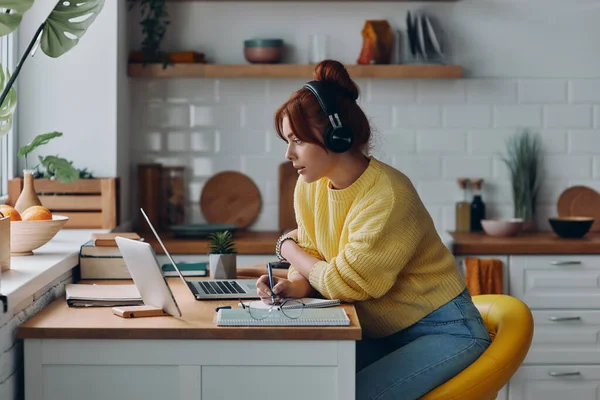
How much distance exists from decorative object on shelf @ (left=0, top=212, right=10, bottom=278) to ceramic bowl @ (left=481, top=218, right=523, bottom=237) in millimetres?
2567

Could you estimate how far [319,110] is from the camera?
8.50 ft

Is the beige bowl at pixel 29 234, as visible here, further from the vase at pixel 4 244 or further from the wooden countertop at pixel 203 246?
the wooden countertop at pixel 203 246

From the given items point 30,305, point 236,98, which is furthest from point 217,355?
point 236,98

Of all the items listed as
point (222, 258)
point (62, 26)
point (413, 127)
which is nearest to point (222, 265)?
point (222, 258)

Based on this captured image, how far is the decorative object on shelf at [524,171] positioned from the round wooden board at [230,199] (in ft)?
4.46

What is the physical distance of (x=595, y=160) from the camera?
4730 mm

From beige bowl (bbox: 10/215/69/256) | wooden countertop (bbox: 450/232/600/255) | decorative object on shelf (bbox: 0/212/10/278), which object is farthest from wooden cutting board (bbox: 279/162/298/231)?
decorative object on shelf (bbox: 0/212/10/278)

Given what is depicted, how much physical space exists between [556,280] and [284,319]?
223 cm

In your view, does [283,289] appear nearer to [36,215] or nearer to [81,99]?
[36,215]

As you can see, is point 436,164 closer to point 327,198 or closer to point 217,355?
point 327,198

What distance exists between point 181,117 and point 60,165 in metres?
1.41

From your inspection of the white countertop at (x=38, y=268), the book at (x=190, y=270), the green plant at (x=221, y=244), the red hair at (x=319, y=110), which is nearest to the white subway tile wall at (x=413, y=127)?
the white countertop at (x=38, y=268)

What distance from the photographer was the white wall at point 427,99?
466 cm

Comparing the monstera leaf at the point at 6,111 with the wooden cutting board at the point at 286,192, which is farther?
the wooden cutting board at the point at 286,192
